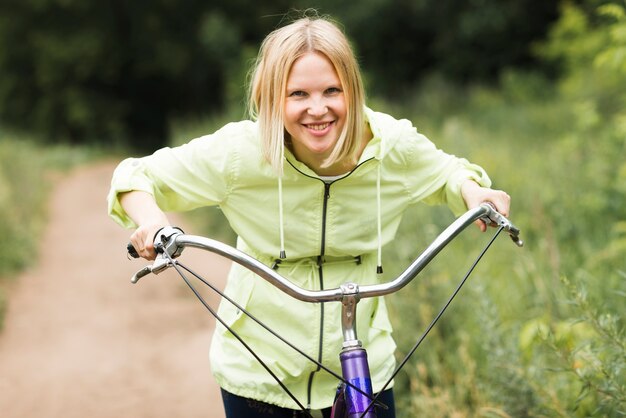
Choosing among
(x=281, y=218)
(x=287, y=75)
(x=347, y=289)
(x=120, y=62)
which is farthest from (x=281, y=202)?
(x=120, y=62)

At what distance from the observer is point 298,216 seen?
8.26 ft

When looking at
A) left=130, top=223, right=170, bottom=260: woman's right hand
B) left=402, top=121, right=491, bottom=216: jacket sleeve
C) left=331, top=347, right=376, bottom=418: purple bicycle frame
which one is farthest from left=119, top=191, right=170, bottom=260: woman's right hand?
left=402, top=121, right=491, bottom=216: jacket sleeve

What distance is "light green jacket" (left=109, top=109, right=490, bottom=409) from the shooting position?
248 centimetres

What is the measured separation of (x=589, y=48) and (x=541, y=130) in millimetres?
2488

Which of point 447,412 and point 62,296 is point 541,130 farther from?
point 447,412

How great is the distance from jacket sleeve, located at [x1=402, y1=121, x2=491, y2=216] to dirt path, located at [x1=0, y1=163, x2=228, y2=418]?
3242 millimetres

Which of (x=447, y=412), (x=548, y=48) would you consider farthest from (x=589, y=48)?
(x=447, y=412)

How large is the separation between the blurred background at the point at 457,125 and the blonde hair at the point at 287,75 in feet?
2.44

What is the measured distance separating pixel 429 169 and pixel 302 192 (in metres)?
0.40

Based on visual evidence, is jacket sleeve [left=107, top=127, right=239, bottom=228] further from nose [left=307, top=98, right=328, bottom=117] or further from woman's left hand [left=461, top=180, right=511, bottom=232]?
woman's left hand [left=461, top=180, right=511, bottom=232]

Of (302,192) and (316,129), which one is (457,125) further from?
(316,129)

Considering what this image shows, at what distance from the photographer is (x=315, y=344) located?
2488mm

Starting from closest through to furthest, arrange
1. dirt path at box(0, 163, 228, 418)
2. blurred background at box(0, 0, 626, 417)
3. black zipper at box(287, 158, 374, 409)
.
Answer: black zipper at box(287, 158, 374, 409)
blurred background at box(0, 0, 626, 417)
dirt path at box(0, 163, 228, 418)

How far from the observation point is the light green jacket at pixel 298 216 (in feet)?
8.15
